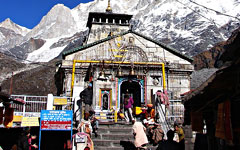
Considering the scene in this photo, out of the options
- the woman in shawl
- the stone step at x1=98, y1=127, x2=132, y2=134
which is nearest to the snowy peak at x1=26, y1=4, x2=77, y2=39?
the stone step at x1=98, y1=127, x2=132, y2=134

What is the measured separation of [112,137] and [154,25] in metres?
87.4

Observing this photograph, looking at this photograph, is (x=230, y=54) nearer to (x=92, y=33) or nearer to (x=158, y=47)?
(x=158, y=47)

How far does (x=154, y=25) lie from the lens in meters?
94.1

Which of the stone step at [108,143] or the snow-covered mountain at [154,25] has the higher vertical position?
the snow-covered mountain at [154,25]

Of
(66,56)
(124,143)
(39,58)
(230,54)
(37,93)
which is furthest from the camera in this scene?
(39,58)

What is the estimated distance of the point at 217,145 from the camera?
286 inches

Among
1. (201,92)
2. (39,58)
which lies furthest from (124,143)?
(39,58)

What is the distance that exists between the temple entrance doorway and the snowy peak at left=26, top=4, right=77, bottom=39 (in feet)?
338

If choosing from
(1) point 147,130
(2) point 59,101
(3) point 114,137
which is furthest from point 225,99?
(2) point 59,101

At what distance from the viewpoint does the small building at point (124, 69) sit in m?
16.7

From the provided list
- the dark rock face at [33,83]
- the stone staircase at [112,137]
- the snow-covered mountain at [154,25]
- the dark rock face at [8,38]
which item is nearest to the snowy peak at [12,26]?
the snow-covered mountain at [154,25]

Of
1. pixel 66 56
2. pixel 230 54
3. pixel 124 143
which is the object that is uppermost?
pixel 66 56

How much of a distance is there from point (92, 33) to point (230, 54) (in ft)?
77.2

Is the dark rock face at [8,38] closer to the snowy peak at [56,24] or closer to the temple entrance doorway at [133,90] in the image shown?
the snowy peak at [56,24]
